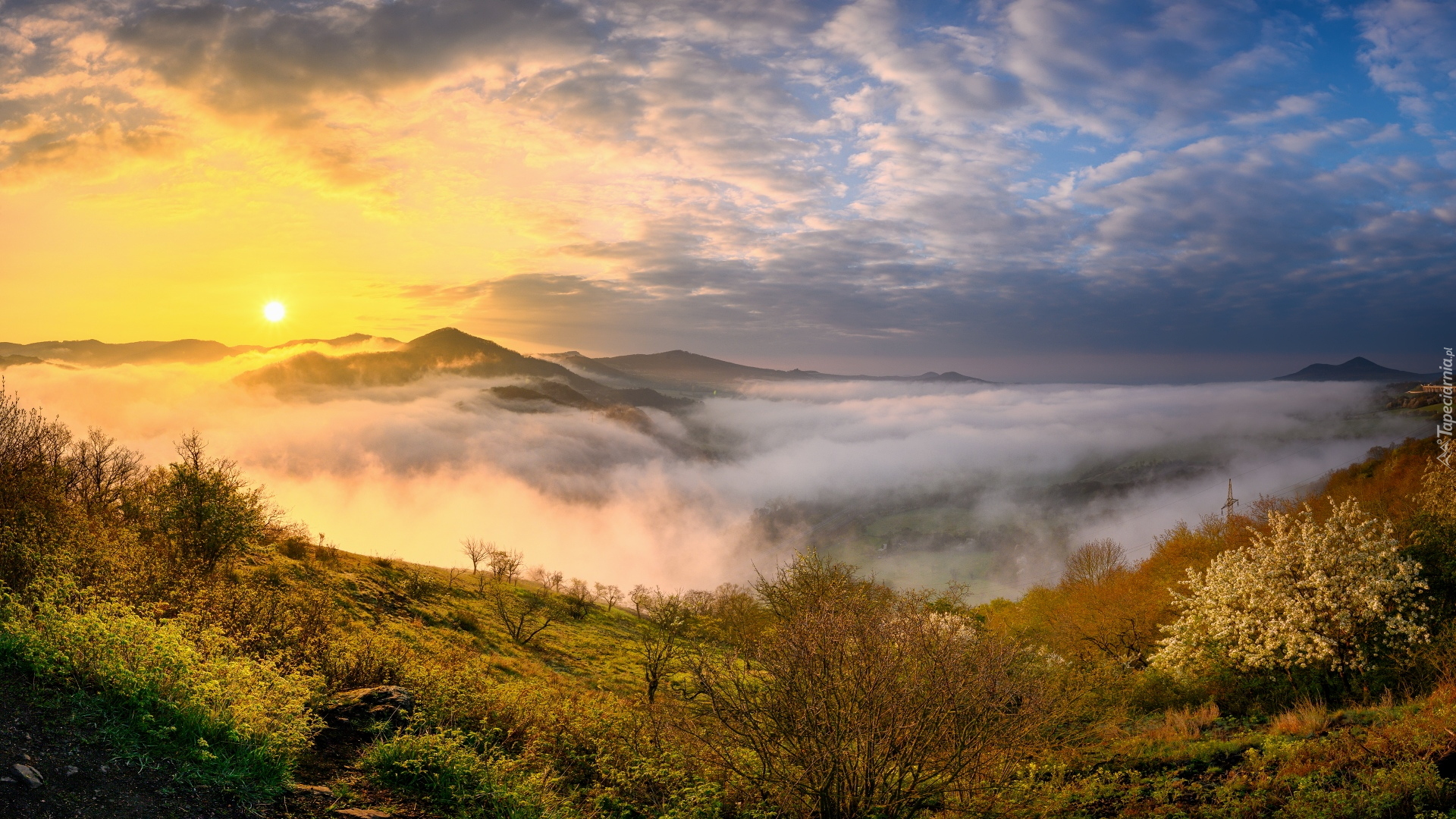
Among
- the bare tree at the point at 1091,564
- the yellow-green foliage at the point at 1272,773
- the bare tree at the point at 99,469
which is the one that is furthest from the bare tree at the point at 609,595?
the yellow-green foliage at the point at 1272,773

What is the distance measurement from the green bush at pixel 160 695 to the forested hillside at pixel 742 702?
57 millimetres

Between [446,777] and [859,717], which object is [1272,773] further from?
[446,777]

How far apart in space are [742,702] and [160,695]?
11932mm

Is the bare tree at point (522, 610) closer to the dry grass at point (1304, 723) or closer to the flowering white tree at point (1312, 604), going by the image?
the flowering white tree at point (1312, 604)

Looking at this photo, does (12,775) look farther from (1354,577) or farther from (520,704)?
(1354,577)

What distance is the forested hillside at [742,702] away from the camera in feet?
42.4

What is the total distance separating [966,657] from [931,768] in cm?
306

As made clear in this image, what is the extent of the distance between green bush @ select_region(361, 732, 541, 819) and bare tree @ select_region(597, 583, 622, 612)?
353 feet

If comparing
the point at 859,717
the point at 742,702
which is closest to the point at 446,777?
the point at 742,702

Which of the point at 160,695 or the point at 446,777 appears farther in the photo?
the point at 446,777

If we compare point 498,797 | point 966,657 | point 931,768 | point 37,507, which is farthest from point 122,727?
point 966,657

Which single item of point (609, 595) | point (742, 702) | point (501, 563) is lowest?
point (609, 595)

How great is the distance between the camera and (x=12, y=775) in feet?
33.2

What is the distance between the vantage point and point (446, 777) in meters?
15.5
